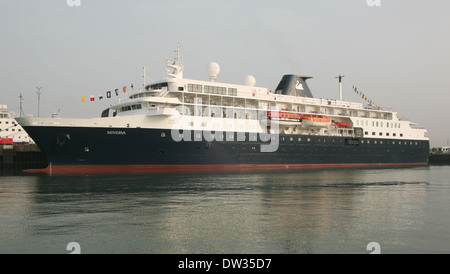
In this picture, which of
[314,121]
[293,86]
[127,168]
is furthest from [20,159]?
[314,121]

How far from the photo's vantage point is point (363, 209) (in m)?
18.0

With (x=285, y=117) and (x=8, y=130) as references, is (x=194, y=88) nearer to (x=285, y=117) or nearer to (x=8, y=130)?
(x=285, y=117)

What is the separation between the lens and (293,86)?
58.1 meters

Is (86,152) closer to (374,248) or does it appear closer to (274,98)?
(274,98)

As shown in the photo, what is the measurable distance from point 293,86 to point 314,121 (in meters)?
6.88

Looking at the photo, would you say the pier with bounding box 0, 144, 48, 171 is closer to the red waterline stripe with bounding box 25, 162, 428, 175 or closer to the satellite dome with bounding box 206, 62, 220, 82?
the red waterline stripe with bounding box 25, 162, 428, 175

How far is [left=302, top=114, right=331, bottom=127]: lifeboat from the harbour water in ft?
99.3

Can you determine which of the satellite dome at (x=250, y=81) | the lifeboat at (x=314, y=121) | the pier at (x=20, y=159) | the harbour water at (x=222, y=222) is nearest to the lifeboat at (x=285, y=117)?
the lifeboat at (x=314, y=121)

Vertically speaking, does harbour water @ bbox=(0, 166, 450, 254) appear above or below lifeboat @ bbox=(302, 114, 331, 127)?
below

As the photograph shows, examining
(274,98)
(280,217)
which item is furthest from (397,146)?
(280,217)

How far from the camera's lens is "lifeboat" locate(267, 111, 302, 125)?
5069cm

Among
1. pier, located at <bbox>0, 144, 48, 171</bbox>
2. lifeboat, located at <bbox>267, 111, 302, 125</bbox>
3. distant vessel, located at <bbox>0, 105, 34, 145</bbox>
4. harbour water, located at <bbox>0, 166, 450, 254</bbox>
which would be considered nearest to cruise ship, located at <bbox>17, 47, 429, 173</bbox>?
lifeboat, located at <bbox>267, 111, 302, 125</bbox>

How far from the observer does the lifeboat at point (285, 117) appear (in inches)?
1996

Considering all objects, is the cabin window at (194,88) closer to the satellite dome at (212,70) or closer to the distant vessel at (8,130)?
the satellite dome at (212,70)
